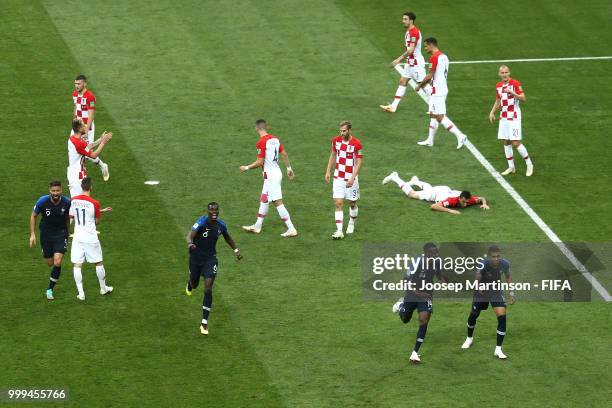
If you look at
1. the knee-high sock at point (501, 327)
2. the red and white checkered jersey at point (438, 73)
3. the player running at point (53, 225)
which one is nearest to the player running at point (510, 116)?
the red and white checkered jersey at point (438, 73)

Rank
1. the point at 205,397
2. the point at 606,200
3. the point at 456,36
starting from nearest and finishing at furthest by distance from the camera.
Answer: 1. the point at 205,397
2. the point at 606,200
3. the point at 456,36

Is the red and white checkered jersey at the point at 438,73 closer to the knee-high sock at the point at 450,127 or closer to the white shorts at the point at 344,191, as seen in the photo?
the knee-high sock at the point at 450,127

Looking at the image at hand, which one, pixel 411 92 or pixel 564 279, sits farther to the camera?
pixel 411 92

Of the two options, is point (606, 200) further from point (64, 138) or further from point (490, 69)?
point (64, 138)

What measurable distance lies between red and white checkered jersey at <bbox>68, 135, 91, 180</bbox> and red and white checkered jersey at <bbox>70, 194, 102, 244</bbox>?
336 centimetres

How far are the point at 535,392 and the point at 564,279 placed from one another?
4603mm

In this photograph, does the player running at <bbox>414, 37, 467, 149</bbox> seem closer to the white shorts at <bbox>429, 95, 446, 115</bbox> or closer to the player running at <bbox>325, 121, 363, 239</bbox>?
the white shorts at <bbox>429, 95, 446, 115</bbox>

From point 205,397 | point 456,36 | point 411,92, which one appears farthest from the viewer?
point 456,36

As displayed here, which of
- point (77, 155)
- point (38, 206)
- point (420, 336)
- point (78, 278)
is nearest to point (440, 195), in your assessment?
point (420, 336)

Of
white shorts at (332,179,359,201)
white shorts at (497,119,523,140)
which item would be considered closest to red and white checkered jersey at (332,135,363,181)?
white shorts at (332,179,359,201)

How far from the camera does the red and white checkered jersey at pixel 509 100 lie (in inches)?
1192

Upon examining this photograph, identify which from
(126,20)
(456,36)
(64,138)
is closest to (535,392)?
(64,138)

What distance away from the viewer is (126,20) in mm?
39594

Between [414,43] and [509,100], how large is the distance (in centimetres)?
427
